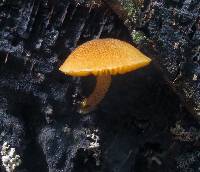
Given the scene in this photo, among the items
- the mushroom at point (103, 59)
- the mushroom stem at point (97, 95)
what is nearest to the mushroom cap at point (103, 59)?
the mushroom at point (103, 59)

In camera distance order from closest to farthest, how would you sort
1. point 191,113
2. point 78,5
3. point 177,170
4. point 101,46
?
point 101,46, point 78,5, point 191,113, point 177,170

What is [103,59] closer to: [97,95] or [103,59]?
[103,59]

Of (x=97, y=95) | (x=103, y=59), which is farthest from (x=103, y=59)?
(x=97, y=95)

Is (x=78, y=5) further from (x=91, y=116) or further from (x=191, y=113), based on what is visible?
(x=191, y=113)

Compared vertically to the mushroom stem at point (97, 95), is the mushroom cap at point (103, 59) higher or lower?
higher

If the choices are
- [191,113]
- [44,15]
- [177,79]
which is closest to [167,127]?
[191,113]

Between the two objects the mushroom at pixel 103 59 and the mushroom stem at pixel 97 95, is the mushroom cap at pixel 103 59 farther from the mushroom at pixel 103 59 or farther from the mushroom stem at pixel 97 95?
the mushroom stem at pixel 97 95

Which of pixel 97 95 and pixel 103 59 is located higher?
pixel 103 59
